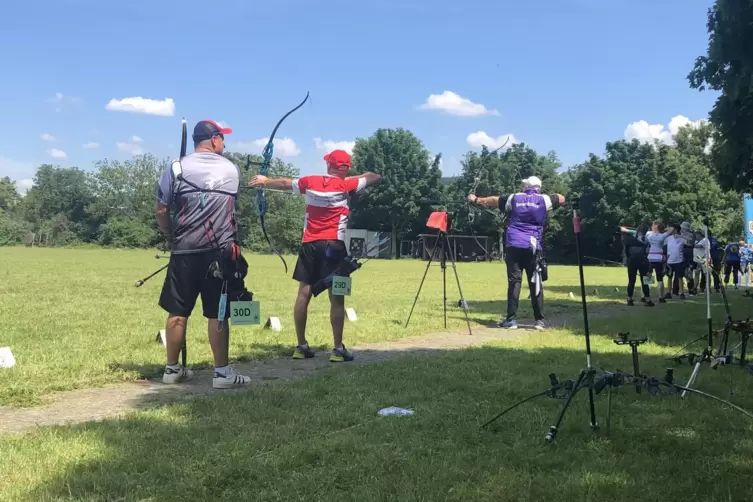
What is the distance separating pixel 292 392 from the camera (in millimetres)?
4965

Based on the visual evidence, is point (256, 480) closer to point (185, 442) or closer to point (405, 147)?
point (185, 442)

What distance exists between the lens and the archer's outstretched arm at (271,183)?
6.09m

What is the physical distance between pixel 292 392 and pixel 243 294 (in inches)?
42.1

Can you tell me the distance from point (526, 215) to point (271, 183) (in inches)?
173

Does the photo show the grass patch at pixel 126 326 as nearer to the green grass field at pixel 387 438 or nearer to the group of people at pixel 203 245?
the green grass field at pixel 387 438

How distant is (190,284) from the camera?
5371mm

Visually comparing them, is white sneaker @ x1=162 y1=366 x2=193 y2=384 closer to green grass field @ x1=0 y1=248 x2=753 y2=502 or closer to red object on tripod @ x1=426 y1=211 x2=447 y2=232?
green grass field @ x1=0 y1=248 x2=753 y2=502

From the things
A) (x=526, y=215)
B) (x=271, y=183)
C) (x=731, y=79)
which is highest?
(x=731, y=79)

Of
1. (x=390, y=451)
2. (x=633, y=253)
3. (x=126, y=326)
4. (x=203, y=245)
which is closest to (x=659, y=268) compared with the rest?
(x=633, y=253)

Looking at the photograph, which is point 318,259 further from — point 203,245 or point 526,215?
point 526,215

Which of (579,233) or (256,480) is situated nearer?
(256,480)

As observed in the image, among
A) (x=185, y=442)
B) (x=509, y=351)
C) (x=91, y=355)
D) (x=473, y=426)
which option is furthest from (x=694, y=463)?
(x=91, y=355)

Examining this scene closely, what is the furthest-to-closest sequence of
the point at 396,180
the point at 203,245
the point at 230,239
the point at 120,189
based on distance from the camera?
the point at 120,189 < the point at 396,180 < the point at 230,239 < the point at 203,245

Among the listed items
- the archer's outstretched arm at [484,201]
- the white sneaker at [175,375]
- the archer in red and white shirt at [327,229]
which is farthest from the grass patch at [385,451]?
the archer's outstretched arm at [484,201]
